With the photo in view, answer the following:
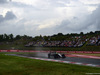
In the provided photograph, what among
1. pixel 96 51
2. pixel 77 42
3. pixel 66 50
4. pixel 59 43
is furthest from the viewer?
pixel 59 43

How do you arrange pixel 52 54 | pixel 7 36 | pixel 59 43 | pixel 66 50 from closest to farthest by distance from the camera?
pixel 52 54
pixel 66 50
pixel 59 43
pixel 7 36

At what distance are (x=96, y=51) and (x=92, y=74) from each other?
28.3 metres

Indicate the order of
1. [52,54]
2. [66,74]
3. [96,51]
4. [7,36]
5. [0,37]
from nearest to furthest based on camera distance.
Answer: [66,74] → [52,54] → [96,51] → [0,37] → [7,36]

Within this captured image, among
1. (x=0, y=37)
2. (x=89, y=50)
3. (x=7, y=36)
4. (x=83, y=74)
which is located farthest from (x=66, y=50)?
(x=7, y=36)

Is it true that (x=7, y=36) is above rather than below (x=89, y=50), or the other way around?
above

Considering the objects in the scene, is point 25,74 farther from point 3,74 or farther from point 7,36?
point 7,36

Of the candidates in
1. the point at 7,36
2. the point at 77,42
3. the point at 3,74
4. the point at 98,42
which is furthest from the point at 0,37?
the point at 3,74

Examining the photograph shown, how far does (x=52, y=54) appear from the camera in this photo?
23.8 meters

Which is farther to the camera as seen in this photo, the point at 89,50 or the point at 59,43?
the point at 59,43

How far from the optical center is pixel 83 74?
33.1 feet

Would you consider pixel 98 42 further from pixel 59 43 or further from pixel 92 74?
pixel 92 74

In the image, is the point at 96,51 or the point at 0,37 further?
the point at 0,37

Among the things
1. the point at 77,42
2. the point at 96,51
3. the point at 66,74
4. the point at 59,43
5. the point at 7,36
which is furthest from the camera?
the point at 7,36

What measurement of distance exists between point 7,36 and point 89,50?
10573cm
